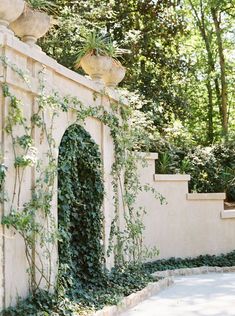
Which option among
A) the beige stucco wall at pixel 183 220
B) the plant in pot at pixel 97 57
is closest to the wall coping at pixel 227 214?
the beige stucco wall at pixel 183 220

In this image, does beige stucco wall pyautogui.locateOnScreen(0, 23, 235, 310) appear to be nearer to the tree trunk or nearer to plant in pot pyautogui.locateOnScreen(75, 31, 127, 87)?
plant in pot pyautogui.locateOnScreen(75, 31, 127, 87)

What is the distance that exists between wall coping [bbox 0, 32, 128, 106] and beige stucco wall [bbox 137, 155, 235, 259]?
2293 mm

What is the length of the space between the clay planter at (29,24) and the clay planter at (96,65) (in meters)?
1.48

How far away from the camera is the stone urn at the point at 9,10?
4625 millimetres

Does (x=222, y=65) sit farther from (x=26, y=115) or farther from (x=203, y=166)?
(x=26, y=115)

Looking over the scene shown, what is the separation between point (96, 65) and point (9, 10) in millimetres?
2234

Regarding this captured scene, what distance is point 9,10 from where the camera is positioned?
469 centimetres

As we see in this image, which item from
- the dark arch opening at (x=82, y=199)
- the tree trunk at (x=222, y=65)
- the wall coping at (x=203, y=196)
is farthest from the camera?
the tree trunk at (x=222, y=65)

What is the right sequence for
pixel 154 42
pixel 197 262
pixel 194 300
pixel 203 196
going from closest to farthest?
pixel 194 300 → pixel 197 262 → pixel 203 196 → pixel 154 42

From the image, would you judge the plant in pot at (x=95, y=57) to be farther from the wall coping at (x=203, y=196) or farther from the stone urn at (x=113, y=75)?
the wall coping at (x=203, y=196)

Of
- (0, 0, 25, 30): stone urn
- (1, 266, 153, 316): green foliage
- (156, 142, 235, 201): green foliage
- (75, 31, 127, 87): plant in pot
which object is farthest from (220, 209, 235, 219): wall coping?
(0, 0, 25, 30): stone urn

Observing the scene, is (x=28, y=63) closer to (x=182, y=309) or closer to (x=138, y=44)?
(x=182, y=309)

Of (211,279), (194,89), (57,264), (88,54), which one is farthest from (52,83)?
(194,89)

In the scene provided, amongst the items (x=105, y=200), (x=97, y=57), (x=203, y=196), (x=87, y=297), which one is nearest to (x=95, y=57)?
(x=97, y=57)
